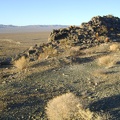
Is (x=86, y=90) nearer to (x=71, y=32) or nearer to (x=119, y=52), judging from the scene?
(x=119, y=52)

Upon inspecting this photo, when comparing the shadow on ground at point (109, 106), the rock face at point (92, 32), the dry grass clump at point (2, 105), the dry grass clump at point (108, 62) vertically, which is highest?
the rock face at point (92, 32)

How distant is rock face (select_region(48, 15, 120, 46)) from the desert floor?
8382mm

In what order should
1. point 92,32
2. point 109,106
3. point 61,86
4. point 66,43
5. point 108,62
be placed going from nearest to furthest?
point 109,106 < point 61,86 < point 108,62 < point 66,43 < point 92,32

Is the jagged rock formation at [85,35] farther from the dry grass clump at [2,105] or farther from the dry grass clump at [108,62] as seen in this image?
the dry grass clump at [2,105]

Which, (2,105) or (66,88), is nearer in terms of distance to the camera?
(2,105)

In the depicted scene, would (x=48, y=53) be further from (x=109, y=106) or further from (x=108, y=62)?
(x=109, y=106)

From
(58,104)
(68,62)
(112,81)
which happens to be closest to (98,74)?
(112,81)

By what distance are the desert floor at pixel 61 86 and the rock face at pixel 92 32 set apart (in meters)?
8.38

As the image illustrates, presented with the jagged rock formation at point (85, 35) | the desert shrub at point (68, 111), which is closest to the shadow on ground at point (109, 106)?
the desert shrub at point (68, 111)

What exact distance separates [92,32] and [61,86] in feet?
55.0

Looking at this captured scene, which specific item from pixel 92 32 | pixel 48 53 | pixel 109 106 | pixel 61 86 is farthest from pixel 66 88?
pixel 92 32

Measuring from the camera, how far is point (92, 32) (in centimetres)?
3034

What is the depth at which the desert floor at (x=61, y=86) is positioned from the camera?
11.1 meters

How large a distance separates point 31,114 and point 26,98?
1769 millimetres
